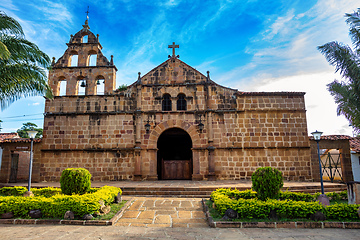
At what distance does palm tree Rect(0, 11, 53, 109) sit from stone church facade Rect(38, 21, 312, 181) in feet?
20.0

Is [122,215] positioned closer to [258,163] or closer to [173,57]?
[258,163]

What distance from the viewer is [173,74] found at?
17.1m

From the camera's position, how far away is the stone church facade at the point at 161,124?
15.8 metres

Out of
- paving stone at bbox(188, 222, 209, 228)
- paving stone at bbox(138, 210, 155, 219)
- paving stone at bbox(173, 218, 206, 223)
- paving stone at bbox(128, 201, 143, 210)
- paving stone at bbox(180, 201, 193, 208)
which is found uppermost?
paving stone at bbox(128, 201, 143, 210)

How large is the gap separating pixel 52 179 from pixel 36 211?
31.2 ft

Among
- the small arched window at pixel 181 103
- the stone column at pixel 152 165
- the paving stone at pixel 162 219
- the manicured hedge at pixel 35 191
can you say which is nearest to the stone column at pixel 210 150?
the small arched window at pixel 181 103

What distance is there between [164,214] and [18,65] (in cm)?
818

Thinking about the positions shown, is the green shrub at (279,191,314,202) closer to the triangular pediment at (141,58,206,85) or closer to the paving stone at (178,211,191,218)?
the paving stone at (178,211,191,218)

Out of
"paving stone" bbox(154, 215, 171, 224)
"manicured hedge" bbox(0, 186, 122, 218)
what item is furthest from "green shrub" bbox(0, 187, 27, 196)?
"paving stone" bbox(154, 215, 171, 224)

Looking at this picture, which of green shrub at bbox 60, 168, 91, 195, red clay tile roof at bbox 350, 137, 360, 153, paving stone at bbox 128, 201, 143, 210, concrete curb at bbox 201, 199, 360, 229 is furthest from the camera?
red clay tile roof at bbox 350, 137, 360, 153

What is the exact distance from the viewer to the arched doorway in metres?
16.7

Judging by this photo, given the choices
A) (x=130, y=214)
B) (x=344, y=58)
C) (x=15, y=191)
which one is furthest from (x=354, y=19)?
(x=15, y=191)

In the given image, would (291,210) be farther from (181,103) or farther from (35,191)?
(181,103)

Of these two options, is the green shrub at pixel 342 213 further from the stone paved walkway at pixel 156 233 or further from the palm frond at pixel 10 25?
the palm frond at pixel 10 25
